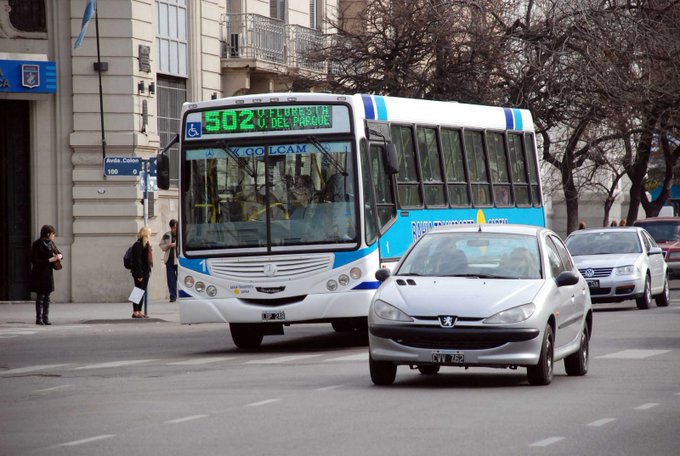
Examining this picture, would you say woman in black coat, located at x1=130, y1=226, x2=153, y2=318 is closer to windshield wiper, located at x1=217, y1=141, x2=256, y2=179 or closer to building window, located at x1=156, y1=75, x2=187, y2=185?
building window, located at x1=156, y1=75, x2=187, y2=185

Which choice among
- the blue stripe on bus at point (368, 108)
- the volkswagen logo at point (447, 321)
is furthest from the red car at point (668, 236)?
the volkswagen logo at point (447, 321)

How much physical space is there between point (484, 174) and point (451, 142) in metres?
1.21

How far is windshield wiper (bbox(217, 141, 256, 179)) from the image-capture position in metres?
19.7

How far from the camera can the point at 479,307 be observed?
13.6m

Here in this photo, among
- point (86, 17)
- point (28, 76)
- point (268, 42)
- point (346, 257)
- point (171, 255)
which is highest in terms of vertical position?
point (268, 42)

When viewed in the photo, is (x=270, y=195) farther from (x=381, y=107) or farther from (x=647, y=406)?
(x=647, y=406)

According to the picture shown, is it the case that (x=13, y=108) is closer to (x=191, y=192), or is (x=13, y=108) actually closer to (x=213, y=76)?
(x=213, y=76)

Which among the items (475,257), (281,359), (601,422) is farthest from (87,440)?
(281,359)

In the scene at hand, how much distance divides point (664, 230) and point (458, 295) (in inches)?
992

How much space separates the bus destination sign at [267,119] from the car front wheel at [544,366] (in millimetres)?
6369

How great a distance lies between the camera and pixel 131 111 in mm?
32438

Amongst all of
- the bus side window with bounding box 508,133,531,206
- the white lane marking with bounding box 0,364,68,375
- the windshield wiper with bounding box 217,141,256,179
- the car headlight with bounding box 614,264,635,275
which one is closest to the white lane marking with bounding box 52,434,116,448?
the white lane marking with bounding box 0,364,68,375

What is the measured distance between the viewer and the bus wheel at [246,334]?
67.6 ft

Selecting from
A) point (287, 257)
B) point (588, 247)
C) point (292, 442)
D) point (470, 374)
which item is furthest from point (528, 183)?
point (292, 442)
